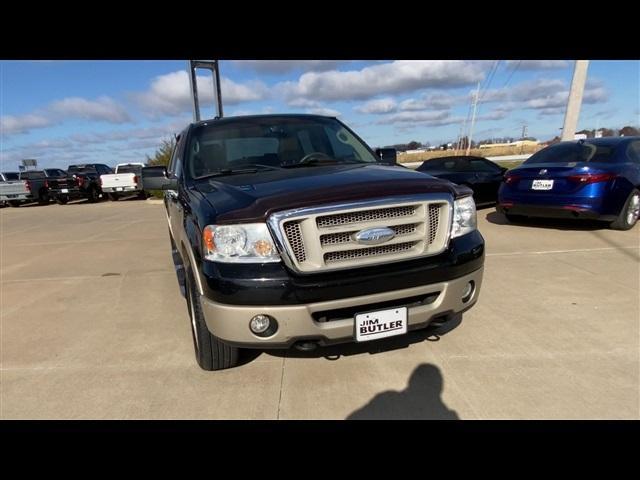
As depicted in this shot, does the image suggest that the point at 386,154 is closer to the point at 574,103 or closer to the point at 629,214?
the point at 629,214

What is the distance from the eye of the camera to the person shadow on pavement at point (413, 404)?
8.12 ft

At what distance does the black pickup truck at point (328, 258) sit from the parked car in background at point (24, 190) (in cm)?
2222

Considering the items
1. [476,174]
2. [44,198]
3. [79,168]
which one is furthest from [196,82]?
[79,168]

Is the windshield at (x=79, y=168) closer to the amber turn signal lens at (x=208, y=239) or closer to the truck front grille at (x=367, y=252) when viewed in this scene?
the amber turn signal lens at (x=208, y=239)

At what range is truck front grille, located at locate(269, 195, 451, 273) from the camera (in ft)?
7.58

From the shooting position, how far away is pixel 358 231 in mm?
2406

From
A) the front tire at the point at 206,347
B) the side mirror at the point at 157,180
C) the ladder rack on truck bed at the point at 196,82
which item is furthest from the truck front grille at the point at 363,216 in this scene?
the ladder rack on truck bed at the point at 196,82

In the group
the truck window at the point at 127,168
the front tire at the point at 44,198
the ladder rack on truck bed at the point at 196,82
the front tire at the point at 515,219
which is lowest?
the front tire at the point at 44,198

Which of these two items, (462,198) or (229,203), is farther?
(462,198)

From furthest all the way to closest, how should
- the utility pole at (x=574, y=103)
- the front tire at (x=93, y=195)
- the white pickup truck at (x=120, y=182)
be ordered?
the front tire at (x=93, y=195) → the white pickup truck at (x=120, y=182) → the utility pole at (x=574, y=103)
